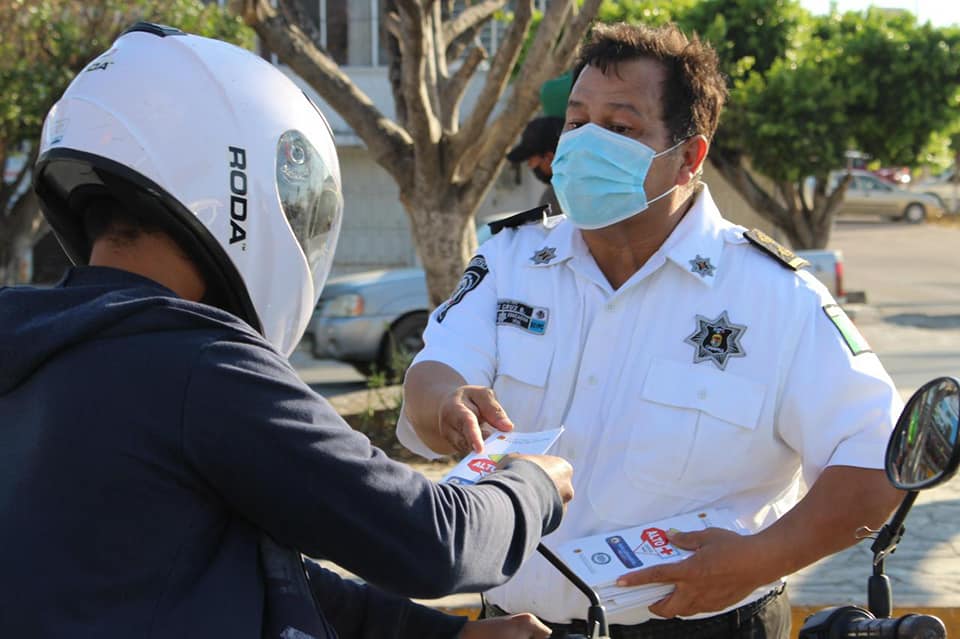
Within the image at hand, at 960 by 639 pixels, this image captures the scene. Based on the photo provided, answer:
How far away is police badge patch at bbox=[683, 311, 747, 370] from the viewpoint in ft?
8.02

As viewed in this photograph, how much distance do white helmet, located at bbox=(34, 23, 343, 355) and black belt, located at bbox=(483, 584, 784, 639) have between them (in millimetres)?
978

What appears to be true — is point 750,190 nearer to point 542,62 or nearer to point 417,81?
point 542,62

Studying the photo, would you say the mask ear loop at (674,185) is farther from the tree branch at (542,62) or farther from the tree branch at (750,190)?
the tree branch at (750,190)

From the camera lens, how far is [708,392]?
7.93 feet

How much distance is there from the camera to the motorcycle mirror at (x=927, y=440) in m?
Result: 1.66

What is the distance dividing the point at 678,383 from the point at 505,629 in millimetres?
614

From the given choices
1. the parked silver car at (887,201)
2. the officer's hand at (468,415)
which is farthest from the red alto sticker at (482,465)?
the parked silver car at (887,201)

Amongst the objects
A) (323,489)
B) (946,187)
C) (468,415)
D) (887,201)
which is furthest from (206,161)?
(946,187)

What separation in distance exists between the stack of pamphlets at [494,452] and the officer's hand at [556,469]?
0.03 metres

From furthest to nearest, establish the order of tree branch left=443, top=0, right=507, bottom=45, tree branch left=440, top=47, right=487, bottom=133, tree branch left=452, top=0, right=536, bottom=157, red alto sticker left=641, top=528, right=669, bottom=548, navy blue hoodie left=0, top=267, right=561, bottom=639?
tree branch left=443, top=0, right=507, bottom=45 < tree branch left=440, top=47, right=487, bottom=133 < tree branch left=452, top=0, right=536, bottom=157 < red alto sticker left=641, top=528, right=669, bottom=548 < navy blue hoodie left=0, top=267, right=561, bottom=639

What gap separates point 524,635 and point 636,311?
2.44 feet

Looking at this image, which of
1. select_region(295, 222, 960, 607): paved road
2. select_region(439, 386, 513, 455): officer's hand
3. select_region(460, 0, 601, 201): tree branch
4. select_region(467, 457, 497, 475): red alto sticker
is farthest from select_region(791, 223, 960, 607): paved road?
select_region(467, 457, 497, 475): red alto sticker

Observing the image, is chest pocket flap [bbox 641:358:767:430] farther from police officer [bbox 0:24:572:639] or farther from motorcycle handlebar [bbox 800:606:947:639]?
police officer [bbox 0:24:572:639]

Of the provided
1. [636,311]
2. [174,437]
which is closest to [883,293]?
[636,311]
